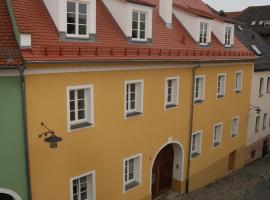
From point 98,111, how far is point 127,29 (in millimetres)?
3958

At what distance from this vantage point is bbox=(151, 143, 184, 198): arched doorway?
18312 millimetres

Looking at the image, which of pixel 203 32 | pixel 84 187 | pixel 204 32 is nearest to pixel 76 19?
pixel 84 187

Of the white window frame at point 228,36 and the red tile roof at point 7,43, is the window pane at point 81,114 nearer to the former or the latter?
the red tile roof at point 7,43

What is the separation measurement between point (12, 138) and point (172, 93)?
8.90 meters

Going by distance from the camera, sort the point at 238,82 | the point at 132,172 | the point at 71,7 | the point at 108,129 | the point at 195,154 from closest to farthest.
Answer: the point at 71,7, the point at 108,129, the point at 132,172, the point at 195,154, the point at 238,82

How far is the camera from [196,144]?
64.8 ft

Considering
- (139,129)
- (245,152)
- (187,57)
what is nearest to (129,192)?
(139,129)

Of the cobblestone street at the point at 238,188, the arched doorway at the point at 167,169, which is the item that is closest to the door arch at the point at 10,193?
the arched doorway at the point at 167,169

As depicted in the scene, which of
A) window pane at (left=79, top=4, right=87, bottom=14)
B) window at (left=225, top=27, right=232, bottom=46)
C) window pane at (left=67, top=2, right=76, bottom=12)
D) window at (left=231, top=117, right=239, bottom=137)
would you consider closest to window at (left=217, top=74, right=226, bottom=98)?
window at (left=225, top=27, right=232, bottom=46)

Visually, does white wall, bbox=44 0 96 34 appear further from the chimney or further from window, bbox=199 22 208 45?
window, bbox=199 22 208 45

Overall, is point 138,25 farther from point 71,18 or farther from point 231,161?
point 231,161

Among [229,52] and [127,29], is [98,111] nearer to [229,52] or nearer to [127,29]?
[127,29]

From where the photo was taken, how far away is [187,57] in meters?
16.7

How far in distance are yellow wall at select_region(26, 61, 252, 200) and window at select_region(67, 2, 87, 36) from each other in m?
1.68
